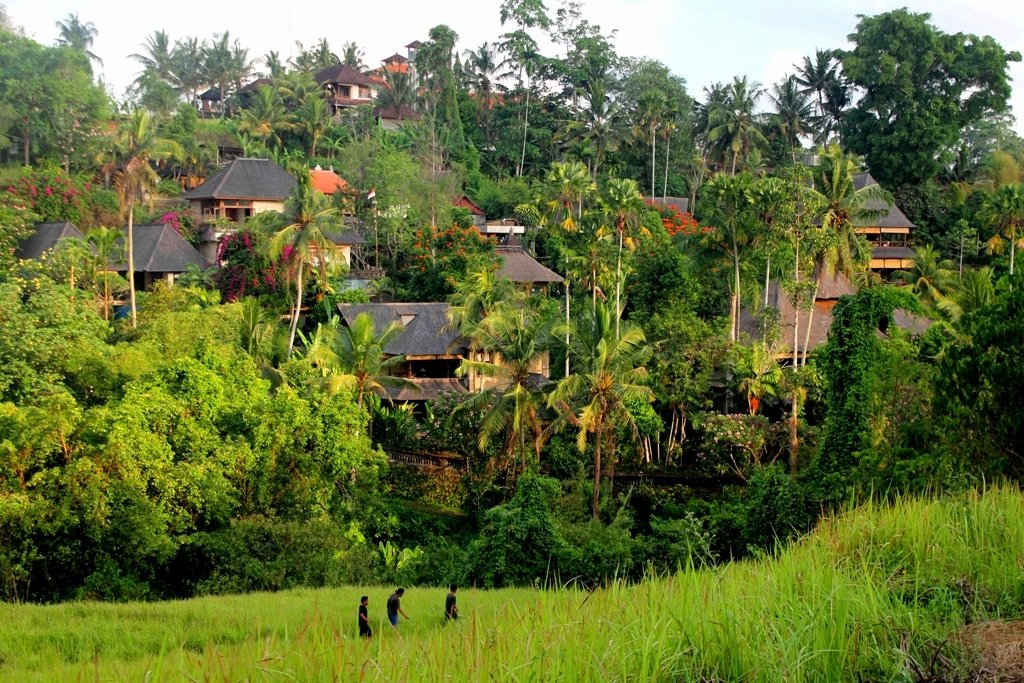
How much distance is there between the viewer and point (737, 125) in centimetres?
4697

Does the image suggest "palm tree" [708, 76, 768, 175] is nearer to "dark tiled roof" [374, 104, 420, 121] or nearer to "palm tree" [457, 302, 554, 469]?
"dark tiled roof" [374, 104, 420, 121]

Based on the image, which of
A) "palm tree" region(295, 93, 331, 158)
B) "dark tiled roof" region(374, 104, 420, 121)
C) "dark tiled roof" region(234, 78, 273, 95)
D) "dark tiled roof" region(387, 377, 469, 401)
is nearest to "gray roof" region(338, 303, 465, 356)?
"dark tiled roof" region(387, 377, 469, 401)

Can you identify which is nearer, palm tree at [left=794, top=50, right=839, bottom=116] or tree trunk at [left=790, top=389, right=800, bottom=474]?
tree trunk at [left=790, top=389, right=800, bottom=474]

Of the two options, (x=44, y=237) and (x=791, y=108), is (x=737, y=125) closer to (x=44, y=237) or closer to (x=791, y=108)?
(x=791, y=108)

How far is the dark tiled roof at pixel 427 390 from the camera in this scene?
27.4m

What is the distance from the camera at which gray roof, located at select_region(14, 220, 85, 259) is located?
34.8 metres

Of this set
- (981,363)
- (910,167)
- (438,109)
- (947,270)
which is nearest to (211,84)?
(438,109)

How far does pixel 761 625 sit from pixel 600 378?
1528 centimetres

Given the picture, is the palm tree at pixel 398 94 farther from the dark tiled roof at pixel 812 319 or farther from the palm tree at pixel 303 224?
the dark tiled roof at pixel 812 319

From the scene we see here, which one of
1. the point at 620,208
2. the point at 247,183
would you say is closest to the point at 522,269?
the point at 620,208

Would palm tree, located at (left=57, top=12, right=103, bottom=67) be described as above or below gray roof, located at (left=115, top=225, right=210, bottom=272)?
above

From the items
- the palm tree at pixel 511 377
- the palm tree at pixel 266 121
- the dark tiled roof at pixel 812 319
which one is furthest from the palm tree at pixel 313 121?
the palm tree at pixel 511 377

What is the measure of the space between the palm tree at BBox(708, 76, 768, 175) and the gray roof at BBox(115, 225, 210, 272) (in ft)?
79.7

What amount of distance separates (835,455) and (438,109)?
4256cm
